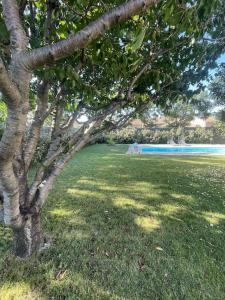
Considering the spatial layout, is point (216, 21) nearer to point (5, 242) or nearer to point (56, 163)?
point (56, 163)

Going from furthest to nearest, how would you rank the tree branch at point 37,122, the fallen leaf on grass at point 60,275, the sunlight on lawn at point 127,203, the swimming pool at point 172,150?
the swimming pool at point 172,150, the sunlight on lawn at point 127,203, the tree branch at point 37,122, the fallen leaf on grass at point 60,275

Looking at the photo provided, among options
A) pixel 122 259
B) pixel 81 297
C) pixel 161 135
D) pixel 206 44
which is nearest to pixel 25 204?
pixel 81 297

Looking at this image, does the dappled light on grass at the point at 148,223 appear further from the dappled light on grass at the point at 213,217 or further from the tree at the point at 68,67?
the tree at the point at 68,67

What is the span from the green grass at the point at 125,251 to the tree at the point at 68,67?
495 millimetres

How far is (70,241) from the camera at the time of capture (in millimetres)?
3469

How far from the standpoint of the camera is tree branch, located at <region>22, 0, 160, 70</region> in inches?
58.1

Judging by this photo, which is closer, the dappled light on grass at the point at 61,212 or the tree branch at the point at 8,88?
the tree branch at the point at 8,88

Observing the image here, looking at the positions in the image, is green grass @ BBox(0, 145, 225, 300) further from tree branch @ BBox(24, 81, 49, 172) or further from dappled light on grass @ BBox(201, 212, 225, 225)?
tree branch @ BBox(24, 81, 49, 172)

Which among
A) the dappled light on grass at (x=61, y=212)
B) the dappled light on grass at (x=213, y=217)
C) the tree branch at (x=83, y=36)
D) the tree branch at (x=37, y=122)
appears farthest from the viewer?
the dappled light on grass at (x=61, y=212)

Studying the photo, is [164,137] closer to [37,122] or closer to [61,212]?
[61,212]

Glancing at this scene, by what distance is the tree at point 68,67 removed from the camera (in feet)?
5.01

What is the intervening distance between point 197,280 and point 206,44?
3331 mm

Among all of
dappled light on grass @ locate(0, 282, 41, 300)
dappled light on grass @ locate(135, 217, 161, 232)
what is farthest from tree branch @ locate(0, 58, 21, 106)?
dappled light on grass @ locate(135, 217, 161, 232)

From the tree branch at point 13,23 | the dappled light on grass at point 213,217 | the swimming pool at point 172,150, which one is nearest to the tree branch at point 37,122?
the tree branch at point 13,23
